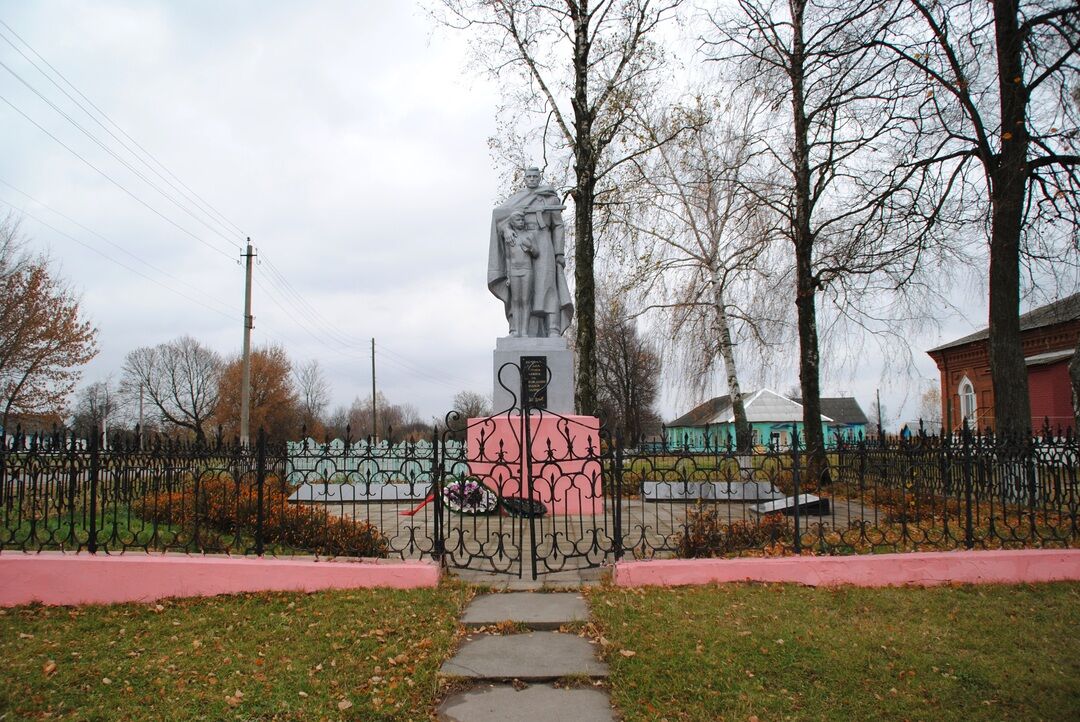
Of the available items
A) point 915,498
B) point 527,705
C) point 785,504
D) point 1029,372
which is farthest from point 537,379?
point 1029,372

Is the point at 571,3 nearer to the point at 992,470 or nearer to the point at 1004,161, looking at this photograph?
the point at 1004,161

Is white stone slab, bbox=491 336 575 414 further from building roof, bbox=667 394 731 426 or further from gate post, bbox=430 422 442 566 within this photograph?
building roof, bbox=667 394 731 426

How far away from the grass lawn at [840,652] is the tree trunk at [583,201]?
9.28m

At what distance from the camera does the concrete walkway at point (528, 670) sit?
3.82 m

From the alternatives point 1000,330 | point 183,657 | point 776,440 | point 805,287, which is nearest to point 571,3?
point 805,287

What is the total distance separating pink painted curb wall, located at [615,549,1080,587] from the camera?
6137 millimetres

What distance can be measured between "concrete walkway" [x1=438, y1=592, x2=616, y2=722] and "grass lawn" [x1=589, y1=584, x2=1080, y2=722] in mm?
184

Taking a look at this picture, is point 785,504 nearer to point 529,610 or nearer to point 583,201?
point 529,610

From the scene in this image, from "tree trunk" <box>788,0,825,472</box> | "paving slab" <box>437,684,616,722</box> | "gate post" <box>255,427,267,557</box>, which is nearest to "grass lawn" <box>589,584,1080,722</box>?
"paving slab" <box>437,684,616,722</box>

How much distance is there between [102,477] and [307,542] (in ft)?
7.11

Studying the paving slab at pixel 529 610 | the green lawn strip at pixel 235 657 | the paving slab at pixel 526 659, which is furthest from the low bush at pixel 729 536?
the green lawn strip at pixel 235 657

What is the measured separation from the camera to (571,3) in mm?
15211

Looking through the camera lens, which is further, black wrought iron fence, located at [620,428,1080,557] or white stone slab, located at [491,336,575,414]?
white stone slab, located at [491,336,575,414]

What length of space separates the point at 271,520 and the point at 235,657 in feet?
9.27
